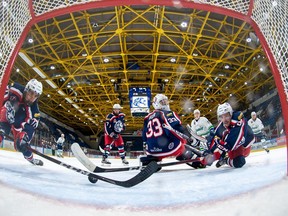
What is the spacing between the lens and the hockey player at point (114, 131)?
120 centimetres

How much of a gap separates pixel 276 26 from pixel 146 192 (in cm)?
87

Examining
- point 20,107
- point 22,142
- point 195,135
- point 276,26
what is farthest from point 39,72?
point 276,26

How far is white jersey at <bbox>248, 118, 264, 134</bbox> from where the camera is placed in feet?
4.21

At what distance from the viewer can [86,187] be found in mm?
986

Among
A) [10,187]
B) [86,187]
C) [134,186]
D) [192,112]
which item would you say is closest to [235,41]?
[192,112]

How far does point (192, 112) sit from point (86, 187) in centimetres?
61

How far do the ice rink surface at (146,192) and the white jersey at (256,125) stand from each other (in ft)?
0.72

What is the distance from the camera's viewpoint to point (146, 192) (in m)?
0.95

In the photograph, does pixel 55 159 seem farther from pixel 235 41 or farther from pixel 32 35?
pixel 235 41

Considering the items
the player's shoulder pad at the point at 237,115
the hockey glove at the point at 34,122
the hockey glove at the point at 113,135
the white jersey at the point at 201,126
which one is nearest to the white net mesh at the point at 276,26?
the player's shoulder pad at the point at 237,115

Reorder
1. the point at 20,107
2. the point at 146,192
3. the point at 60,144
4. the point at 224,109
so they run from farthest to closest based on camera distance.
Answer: the point at 60,144
the point at 224,109
the point at 20,107
the point at 146,192

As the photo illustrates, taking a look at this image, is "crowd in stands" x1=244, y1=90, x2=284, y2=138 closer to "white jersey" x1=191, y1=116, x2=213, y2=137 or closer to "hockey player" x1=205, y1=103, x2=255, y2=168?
"hockey player" x1=205, y1=103, x2=255, y2=168

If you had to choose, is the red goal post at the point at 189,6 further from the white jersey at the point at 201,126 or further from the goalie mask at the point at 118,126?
the goalie mask at the point at 118,126

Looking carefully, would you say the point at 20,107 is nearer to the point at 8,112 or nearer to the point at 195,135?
the point at 8,112
